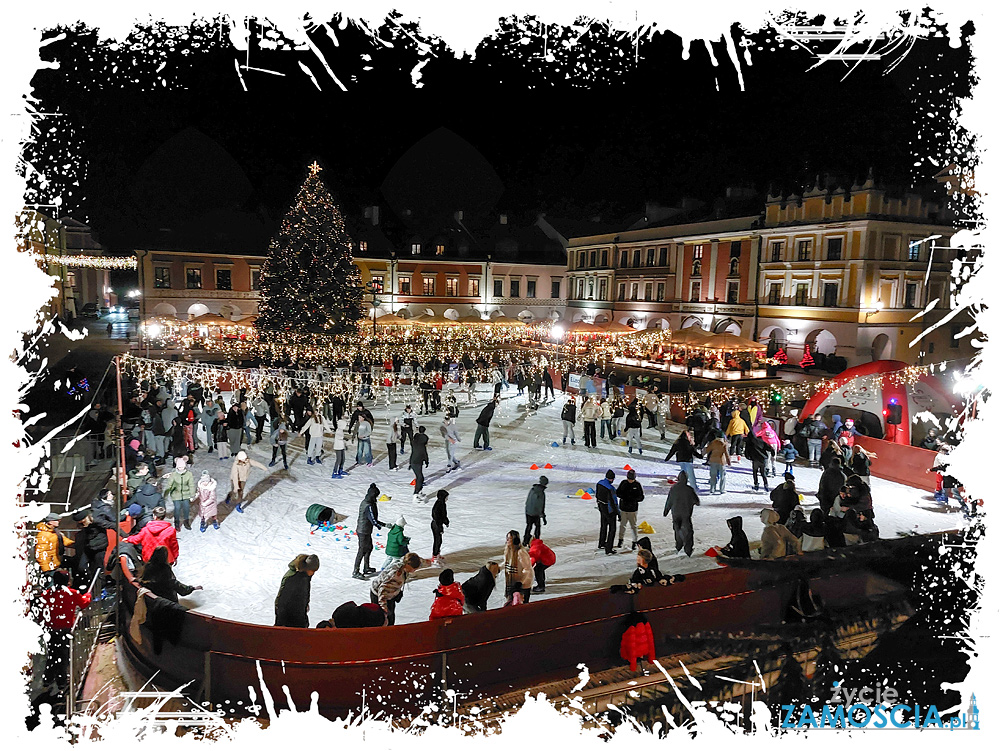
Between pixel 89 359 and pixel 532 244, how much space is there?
3172cm

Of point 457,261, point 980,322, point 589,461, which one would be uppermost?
point 457,261

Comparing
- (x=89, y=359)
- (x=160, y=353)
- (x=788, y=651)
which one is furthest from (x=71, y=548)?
(x=160, y=353)

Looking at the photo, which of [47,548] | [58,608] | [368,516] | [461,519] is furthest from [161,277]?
[58,608]

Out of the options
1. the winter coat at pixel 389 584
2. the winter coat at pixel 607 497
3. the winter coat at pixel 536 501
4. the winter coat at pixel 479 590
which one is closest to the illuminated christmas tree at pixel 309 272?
the winter coat at pixel 536 501

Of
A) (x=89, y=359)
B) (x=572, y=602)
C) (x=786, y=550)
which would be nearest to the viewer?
(x=572, y=602)

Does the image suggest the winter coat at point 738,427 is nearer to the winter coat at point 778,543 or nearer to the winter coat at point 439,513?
the winter coat at point 778,543

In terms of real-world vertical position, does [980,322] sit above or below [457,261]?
below

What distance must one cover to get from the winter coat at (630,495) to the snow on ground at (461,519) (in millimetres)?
681

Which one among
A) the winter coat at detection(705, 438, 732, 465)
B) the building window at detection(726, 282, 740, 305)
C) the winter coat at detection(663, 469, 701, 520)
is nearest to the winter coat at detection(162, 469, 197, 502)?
the winter coat at detection(663, 469, 701, 520)

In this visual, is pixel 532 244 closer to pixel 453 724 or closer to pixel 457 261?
pixel 457 261

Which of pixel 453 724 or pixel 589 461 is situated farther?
pixel 589 461

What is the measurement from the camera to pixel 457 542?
946 centimetres

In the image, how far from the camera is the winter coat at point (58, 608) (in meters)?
6.20

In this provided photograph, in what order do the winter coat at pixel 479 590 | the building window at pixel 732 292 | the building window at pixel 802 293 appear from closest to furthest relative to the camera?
the winter coat at pixel 479 590, the building window at pixel 802 293, the building window at pixel 732 292
